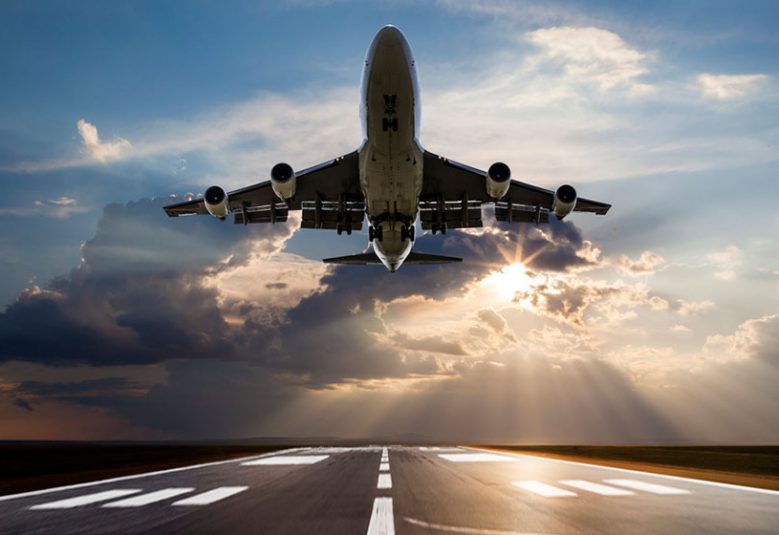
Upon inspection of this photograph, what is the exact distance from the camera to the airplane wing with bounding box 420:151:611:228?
30.0 metres

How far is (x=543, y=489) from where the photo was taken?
13203 millimetres

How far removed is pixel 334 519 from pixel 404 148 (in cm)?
1646

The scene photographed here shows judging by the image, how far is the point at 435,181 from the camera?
30.8 metres

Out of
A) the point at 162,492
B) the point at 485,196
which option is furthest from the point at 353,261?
the point at 162,492

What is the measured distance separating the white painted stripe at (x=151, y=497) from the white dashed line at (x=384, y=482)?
4.52 meters

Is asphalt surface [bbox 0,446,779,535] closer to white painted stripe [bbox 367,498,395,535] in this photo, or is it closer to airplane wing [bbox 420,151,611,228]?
white painted stripe [bbox 367,498,395,535]

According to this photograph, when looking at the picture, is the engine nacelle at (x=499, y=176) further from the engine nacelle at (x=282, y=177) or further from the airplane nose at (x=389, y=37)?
the engine nacelle at (x=282, y=177)

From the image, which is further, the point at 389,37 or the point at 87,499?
the point at 389,37

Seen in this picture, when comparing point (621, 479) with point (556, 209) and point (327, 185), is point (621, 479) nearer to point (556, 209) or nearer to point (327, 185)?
point (556, 209)

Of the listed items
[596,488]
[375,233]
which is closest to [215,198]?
[375,233]

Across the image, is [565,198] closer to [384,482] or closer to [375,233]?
[375,233]

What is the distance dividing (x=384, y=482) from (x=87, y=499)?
22.8 ft

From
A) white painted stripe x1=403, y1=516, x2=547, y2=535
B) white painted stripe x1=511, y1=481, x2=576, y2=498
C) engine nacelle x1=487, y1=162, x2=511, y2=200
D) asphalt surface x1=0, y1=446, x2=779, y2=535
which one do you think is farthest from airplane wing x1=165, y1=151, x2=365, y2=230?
white painted stripe x1=403, y1=516, x2=547, y2=535

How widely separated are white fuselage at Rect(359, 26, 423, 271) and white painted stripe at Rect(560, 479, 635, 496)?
44.0 feet
